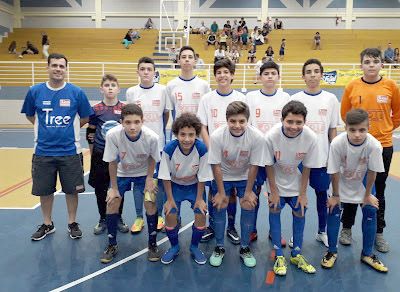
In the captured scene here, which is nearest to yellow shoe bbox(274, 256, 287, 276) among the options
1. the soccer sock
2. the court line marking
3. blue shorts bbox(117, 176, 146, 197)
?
the soccer sock

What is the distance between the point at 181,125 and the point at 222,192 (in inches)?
30.1

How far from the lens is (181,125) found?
355cm

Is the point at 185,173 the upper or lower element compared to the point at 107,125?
lower

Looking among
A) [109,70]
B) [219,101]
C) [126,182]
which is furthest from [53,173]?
[109,70]

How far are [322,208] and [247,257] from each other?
1.02m

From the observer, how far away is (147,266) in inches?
145

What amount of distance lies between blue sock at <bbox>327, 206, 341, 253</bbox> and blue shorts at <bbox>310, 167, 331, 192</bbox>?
0.97 ft

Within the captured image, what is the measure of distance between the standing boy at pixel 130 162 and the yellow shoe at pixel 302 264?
1.35 metres

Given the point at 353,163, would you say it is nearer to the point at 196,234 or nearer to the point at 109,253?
the point at 196,234

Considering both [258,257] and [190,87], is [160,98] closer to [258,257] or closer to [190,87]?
[190,87]

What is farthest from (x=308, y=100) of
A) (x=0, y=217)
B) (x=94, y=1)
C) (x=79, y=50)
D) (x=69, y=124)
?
(x=94, y=1)

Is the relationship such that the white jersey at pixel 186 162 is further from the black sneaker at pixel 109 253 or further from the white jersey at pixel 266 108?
the black sneaker at pixel 109 253

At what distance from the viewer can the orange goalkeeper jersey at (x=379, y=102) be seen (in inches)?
150

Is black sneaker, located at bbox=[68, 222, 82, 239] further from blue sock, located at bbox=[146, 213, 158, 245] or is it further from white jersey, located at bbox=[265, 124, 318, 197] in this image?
white jersey, located at bbox=[265, 124, 318, 197]
